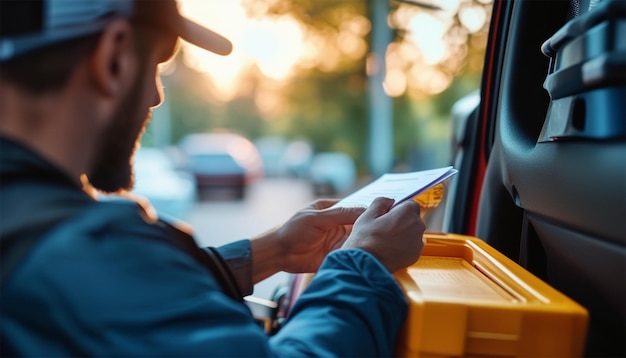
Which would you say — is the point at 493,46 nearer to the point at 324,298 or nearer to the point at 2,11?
the point at 324,298

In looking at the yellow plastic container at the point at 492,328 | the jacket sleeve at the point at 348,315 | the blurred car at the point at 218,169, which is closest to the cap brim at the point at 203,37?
the jacket sleeve at the point at 348,315

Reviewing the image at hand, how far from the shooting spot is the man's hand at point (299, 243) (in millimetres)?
1634

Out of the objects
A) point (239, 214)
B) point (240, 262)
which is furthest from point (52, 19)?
point (239, 214)

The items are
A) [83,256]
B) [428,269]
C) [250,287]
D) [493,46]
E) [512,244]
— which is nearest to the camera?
[83,256]

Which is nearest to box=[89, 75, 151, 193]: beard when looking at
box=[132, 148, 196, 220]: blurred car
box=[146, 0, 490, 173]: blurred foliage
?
box=[146, 0, 490, 173]: blurred foliage

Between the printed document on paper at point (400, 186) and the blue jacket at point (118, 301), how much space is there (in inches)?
17.9

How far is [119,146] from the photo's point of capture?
43.7 inches

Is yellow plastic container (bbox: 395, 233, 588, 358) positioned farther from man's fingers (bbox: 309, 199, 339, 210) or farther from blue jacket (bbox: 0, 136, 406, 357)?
man's fingers (bbox: 309, 199, 339, 210)

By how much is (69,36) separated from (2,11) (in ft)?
0.32

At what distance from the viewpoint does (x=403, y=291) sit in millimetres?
1146

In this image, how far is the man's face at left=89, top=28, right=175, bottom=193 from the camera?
1.09m

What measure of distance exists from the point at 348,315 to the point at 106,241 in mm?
419

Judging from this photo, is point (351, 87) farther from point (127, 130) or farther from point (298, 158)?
point (127, 130)

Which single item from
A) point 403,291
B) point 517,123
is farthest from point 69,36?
point 517,123
